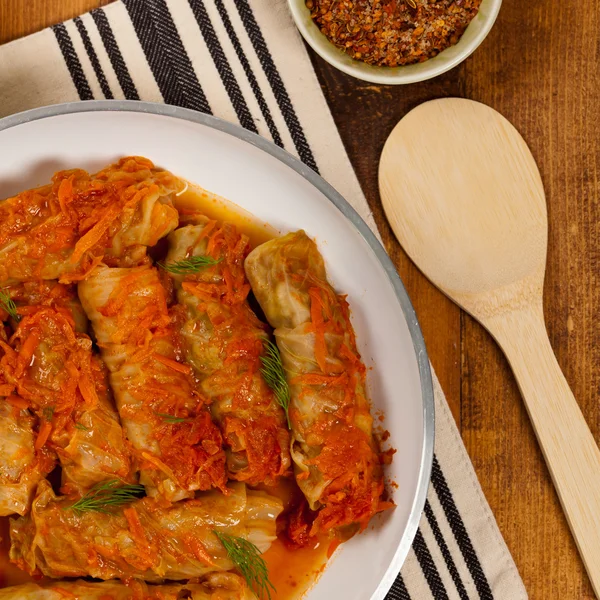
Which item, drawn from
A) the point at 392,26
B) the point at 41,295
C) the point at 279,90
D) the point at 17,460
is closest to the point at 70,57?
the point at 279,90

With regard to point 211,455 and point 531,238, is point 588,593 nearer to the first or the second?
point 531,238

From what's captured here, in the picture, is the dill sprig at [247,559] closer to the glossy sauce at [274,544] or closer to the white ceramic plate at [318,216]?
the glossy sauce at [274,544]

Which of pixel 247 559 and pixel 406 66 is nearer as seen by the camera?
pixel 247 559

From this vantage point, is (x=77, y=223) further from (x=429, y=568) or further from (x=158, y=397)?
(x=429, y=568)

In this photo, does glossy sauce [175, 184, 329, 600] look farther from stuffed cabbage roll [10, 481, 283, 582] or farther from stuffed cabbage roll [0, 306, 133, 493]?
stuffed cabbage roll [0, 306, 133, 493]

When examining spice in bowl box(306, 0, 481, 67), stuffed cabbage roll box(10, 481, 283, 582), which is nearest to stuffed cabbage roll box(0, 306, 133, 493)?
stuffed cabbage roll box(10, 481, 283, 582)

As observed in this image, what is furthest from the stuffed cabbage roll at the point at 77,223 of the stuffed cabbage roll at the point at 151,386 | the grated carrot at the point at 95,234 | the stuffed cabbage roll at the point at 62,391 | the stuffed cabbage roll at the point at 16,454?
the stuffed cabbage roll at the point at 16,454

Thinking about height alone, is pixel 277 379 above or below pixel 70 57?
below
